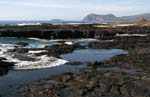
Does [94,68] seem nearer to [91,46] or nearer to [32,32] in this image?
[91,46]

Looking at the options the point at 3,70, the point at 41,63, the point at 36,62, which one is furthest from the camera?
the point at 36,62

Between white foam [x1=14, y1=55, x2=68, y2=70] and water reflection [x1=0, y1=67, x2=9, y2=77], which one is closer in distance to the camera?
water reflection [x1=0, y1=67, x2=9, y2=77]

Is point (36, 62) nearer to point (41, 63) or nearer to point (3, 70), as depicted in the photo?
point (41, 63)

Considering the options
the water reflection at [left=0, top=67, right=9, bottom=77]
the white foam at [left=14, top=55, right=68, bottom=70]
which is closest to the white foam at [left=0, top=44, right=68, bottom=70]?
the white foam at [left=14, top=55, right=68, bottom=70]

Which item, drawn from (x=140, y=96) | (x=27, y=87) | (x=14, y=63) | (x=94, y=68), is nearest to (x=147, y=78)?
(x=140, y=96)

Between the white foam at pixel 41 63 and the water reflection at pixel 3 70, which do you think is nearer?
the water reflection at pixel 3 70

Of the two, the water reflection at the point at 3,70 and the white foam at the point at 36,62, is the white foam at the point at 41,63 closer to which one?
the white foam at the point at 36,62

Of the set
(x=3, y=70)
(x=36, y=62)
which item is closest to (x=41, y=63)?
(x=36, y=62)

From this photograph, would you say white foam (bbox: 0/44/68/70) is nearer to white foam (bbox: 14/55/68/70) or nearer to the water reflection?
white foam (bbox: 14/55/68/70)

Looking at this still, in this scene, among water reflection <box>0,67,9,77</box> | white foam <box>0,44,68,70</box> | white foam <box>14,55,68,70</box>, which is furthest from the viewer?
white foam <box>0,44,68,70</box>

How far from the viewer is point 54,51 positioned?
41.5 m

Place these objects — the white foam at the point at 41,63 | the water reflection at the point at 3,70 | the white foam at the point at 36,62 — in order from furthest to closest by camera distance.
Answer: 1. the white foam at the point at 36,62
2. the white foam at the point at 41,63
3. the water reflection at the point at 3,70

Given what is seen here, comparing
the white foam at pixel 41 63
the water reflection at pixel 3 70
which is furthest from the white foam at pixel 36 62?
the water reflection at pixel 3 70

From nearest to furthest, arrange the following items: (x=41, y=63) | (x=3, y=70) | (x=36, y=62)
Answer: (x=3, y=70), (x=41, y=63), (x=36, y=62)
